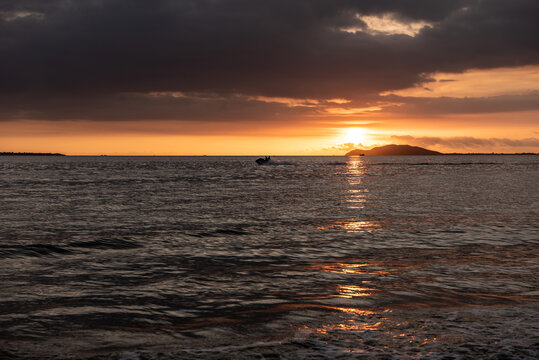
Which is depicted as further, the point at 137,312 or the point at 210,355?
the point at 137,312

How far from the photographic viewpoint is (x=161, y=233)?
22672 mm

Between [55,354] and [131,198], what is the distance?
118 ft

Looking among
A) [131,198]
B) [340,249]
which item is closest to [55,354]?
[340,249]

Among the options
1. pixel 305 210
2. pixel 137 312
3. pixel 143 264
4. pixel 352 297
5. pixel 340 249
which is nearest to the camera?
pixel 137 312

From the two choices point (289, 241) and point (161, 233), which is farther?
point (161, 233)

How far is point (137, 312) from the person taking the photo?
1038 cm

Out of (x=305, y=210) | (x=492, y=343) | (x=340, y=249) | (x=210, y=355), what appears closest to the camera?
(x=210, y=355)

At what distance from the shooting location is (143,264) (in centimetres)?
1574

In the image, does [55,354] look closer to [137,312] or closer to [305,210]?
[137,312]

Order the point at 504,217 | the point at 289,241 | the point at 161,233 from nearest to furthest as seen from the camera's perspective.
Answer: the point at 289,241
the point at 161,233
the point at 504,217

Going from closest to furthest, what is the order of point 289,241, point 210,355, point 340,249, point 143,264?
point 210,355 → point 143,264 → point 340,249 → point 289,241

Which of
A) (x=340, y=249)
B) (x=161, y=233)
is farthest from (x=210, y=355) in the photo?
(x=161, y=233)

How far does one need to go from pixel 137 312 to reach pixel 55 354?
2.60m

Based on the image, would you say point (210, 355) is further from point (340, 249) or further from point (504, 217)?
point (504, 217)
